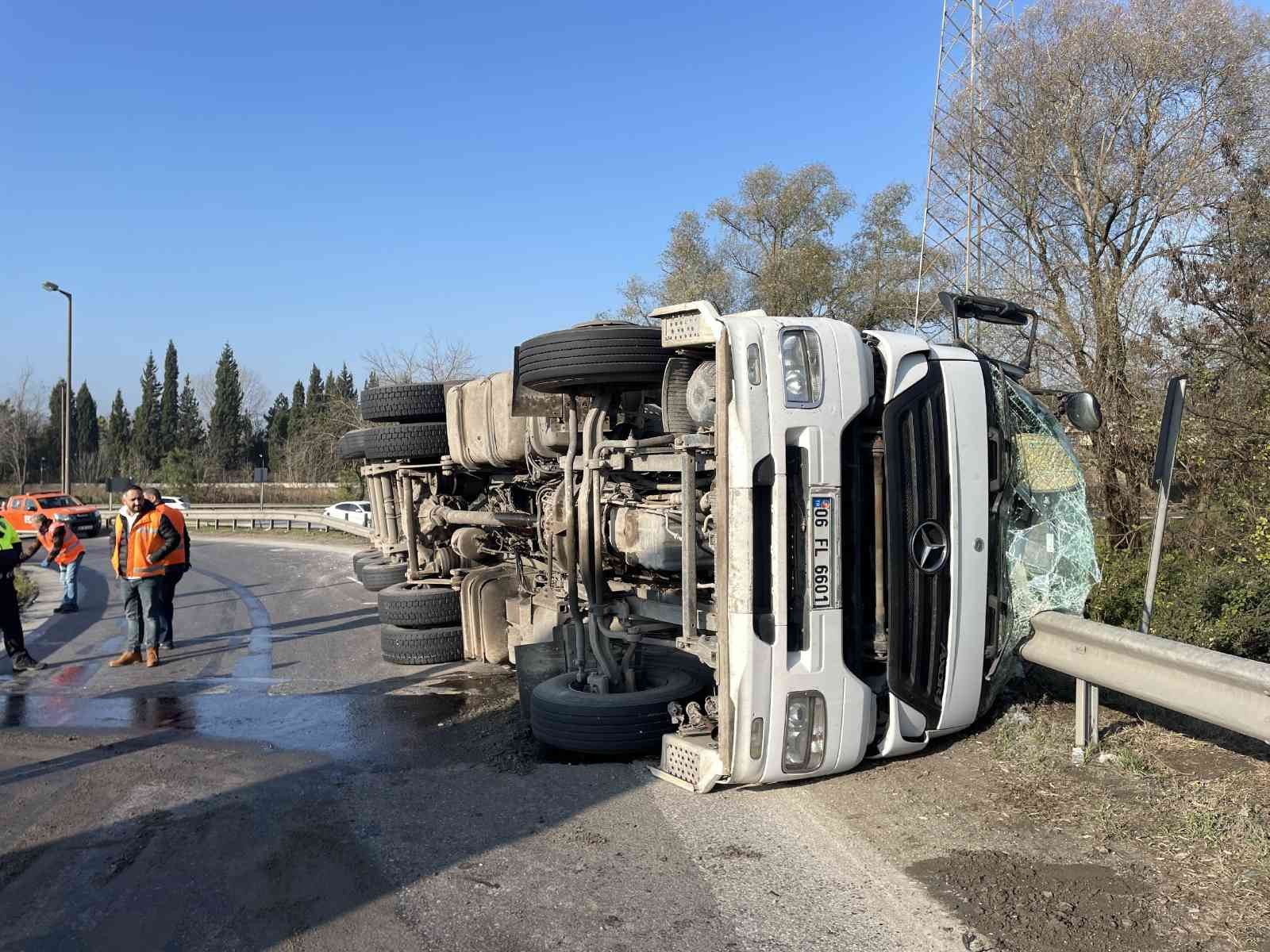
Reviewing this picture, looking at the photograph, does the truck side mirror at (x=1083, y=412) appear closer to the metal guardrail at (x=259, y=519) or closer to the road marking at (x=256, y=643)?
the road marking at (x=256, y=643)

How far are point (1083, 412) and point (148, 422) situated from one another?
78410mm

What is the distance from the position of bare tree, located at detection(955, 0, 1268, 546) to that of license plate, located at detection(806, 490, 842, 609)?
5.62 m

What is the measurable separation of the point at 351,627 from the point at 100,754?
18.7 feet

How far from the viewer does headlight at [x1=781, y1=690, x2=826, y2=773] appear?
4457 millimetres

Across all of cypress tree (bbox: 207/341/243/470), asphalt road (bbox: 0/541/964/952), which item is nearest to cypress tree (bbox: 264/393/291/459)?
cypress tree (bbox: 207/341/243/470)

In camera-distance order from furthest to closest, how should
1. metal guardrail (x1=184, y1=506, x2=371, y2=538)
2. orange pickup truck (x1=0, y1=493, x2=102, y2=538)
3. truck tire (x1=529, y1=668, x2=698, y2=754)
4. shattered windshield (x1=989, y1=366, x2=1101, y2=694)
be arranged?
metal guardrail (x1=184, y1=506, x2=371, y2=538), orange pickup truck (x1=0, y1=493, x2=102, y2=538), truck tire (x1=529, y1=668, x2=698, y2=754), shattered windshield (x1=989, y1=366, x2=1101, y2=694)

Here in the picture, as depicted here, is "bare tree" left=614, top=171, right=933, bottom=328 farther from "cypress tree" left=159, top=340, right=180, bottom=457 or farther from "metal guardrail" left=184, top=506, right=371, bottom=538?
"cypress tree" left=159, top=340, right=180, bottom=457

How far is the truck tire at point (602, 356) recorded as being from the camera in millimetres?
5750

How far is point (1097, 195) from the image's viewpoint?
35.6 ft

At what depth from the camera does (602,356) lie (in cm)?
575

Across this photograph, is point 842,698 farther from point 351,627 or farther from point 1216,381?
point 351,627

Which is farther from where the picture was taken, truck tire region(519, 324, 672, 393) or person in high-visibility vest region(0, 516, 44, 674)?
person in high-visibility vest region(0, 516, 44, 674)

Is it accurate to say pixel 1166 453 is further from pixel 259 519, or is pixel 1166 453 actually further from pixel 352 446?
pixel 259 519

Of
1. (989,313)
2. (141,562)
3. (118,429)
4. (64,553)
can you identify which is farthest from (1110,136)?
(118,429)
